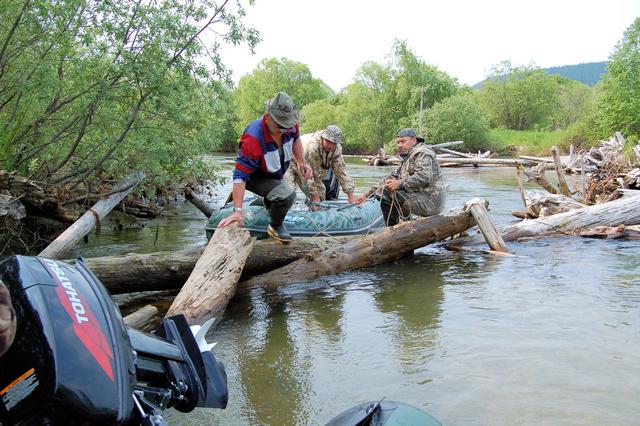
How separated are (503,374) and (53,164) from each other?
6610mm

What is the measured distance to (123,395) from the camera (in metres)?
1.75

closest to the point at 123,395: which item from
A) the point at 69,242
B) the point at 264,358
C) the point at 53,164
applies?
the point at 264,358

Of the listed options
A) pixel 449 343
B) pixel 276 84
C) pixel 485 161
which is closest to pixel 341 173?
pixel 449 343

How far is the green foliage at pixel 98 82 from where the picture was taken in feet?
23.0

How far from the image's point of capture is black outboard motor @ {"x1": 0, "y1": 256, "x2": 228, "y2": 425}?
1660 millimetres

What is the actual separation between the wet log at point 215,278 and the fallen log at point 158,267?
1.54ft

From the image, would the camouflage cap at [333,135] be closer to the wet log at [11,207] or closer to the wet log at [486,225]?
the wet log at [486,225]

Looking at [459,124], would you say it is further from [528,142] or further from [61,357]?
[61,357]

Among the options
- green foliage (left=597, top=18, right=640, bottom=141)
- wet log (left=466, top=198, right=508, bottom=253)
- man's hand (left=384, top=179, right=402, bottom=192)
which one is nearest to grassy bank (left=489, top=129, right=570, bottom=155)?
green foliage (left=597, top=18, right=640, bottom=141)

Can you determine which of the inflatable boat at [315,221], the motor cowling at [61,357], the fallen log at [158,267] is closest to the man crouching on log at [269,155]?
the fallen log at [158,267]

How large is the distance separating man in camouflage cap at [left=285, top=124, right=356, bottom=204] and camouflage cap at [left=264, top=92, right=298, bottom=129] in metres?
2.90

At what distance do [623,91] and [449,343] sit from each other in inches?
1442

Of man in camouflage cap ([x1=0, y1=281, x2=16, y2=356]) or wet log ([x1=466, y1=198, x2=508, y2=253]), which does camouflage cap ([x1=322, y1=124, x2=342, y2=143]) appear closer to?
wet log ([x1=466, y1=198, x2=508, y2=253])

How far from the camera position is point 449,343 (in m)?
4.81
